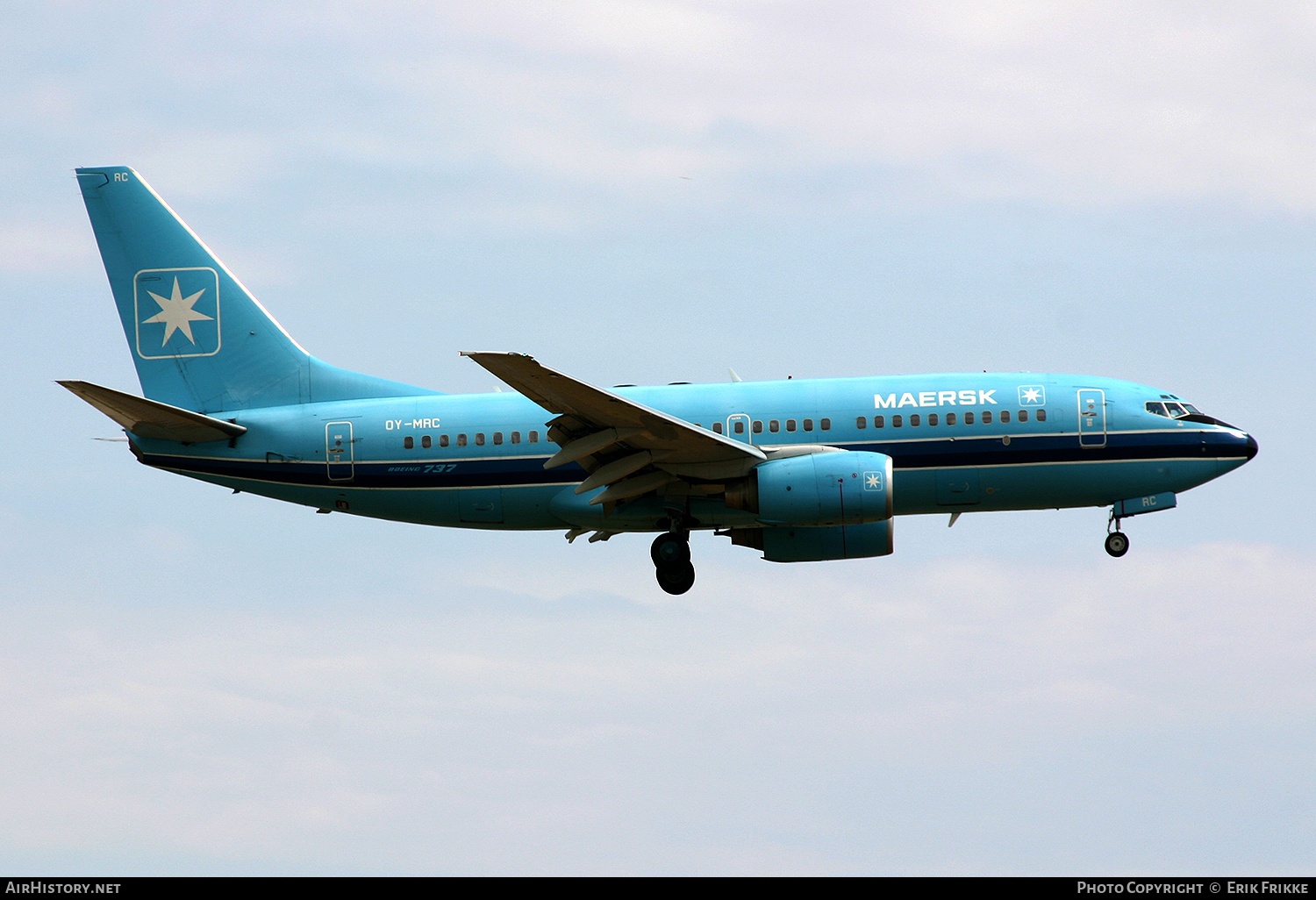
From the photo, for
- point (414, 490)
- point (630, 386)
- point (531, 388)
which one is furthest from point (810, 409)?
point (414, 490)

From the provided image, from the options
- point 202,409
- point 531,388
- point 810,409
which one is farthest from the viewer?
point 202,409

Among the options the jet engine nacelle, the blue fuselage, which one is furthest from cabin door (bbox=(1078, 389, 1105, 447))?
the jet engine nacelle

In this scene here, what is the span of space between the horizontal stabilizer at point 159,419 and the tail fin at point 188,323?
1.53m

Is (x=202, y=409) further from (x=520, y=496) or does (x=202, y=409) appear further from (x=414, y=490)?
(x=520, y=496)

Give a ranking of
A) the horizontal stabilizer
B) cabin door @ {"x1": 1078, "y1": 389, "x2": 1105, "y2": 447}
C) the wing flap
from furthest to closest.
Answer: cabin door @ {"x1": 1078, "y1": 389, "x2": 1105, "y2": 447}, the horizontal stabilizer, the wing flap

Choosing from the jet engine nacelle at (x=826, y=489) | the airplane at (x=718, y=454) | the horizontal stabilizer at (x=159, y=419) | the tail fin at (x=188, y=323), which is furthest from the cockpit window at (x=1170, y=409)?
the horizontal stabilizer at (x=159, y=419)

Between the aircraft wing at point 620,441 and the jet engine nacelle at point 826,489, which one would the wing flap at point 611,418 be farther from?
the jet engine nacelle at point 826,489

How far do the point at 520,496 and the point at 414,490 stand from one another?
2.53 m

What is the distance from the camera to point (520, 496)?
30.6 m

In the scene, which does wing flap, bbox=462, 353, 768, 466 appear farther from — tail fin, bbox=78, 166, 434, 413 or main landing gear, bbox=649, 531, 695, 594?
tail fin, bbox=78, 166, 434, 413

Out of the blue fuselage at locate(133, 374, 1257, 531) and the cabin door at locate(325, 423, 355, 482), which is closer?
the blue fuselage at locate(133, 374, 1257, 531)

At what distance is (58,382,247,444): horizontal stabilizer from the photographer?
2950 cm

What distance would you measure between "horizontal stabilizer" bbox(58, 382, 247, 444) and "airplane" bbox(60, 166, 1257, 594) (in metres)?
0.05

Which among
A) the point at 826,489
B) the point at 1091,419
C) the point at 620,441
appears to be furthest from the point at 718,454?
the point at 1091,419
